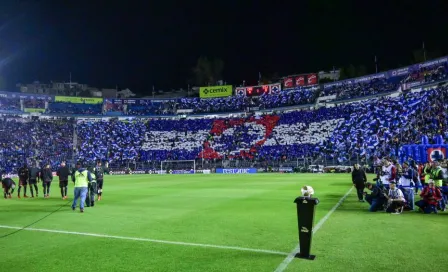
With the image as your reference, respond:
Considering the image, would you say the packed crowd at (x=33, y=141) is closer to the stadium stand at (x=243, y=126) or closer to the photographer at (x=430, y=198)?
the stadium stand at (x=243, y=126)

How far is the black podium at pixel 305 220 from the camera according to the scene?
7352 mm

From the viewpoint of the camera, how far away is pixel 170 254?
26.5 feet

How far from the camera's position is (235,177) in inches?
1783

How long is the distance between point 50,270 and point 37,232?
187 inches

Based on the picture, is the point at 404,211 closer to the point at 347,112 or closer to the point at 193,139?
the point at 347,112

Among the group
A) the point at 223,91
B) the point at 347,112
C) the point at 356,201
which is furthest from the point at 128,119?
the point at 356,201

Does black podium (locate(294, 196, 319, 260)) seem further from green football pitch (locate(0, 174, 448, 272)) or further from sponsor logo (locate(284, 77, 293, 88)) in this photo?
sponsor logo (locate(284, 77, 293, 88))

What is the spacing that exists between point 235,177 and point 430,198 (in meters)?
32.2

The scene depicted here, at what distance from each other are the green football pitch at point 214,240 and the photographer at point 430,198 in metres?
0.65

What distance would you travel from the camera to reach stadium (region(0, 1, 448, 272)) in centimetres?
819

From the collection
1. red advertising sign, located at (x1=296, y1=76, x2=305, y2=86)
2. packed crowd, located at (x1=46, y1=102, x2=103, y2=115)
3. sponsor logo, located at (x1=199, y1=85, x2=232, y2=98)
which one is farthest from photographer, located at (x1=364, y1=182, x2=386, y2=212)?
packed crowd, located at (x1=46, y1=102, x2=103, y2=115)

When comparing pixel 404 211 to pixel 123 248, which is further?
pixel 404 211

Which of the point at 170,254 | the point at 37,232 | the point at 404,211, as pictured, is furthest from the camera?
the point at 404,211

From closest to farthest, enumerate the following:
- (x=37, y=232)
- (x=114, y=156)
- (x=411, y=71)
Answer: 1. (x=37, y=232)
2. (x=411, y=71)
3. (x=114, y=156)
